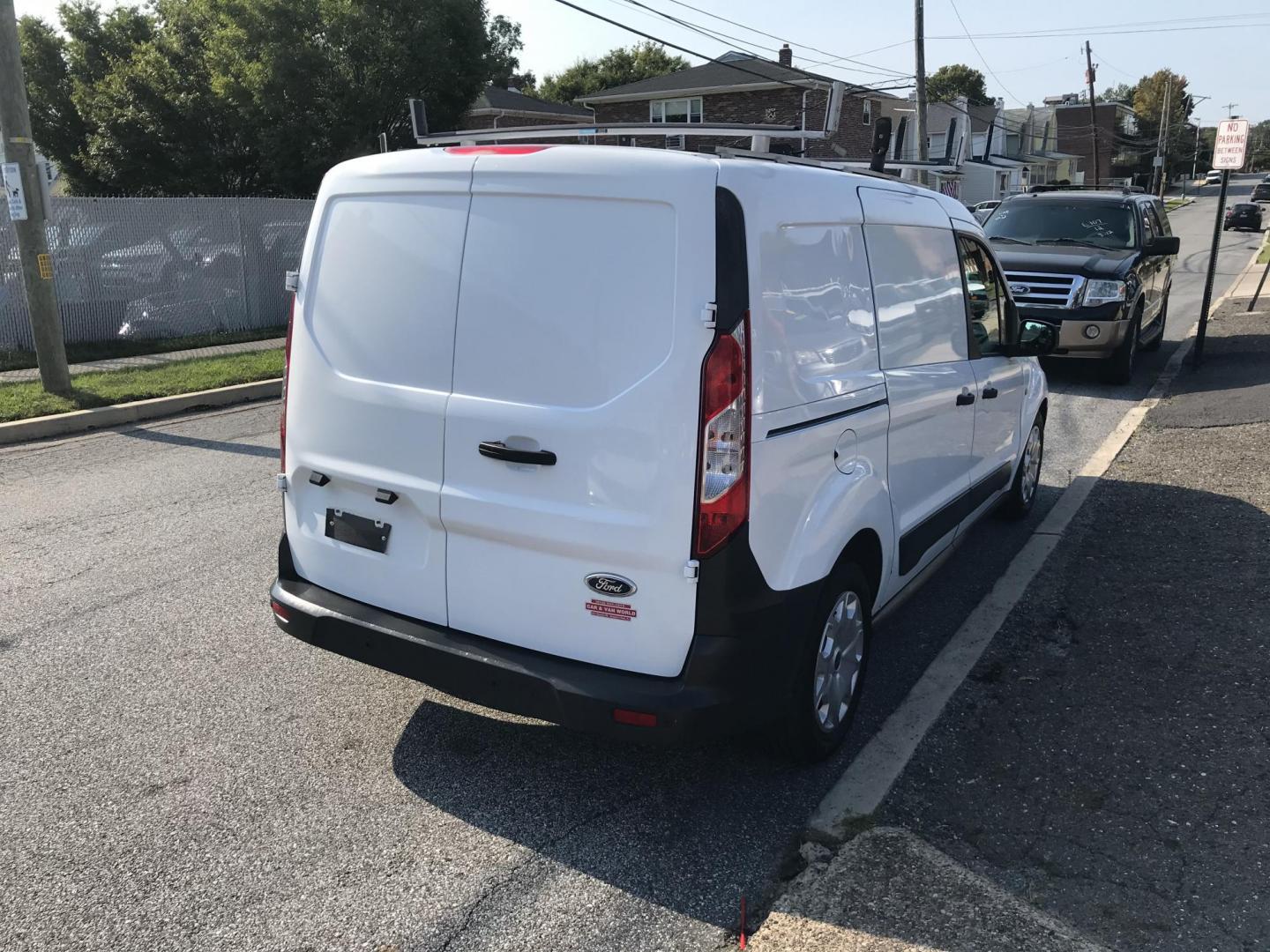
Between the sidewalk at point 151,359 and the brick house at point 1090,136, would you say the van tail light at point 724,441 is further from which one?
the brick house at point 1090,136

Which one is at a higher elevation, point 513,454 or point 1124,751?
point 513,454

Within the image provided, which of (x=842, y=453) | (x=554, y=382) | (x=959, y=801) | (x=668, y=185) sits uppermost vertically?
(x=668, y=185)

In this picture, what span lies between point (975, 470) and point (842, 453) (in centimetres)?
207

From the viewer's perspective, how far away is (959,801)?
11.6ft

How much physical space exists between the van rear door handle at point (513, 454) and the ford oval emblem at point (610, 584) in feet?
1.22

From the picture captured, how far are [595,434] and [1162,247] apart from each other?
11163 millimetres

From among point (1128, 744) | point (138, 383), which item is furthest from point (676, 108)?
point (1128, 744)

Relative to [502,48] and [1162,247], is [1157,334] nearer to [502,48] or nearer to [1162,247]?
[1162,247]

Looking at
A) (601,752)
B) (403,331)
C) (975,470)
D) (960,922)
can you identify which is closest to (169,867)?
(601,752)

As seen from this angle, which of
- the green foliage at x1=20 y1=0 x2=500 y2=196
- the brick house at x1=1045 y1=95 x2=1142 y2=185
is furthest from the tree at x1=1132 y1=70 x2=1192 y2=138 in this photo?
the green foliage at x1=20 y1=0 x2=500 y2=196

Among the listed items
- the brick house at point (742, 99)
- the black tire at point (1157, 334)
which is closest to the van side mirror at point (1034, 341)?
the black tire at point (1157, 334)

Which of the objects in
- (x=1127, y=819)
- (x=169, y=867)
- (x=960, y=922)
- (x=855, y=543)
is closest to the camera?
(x=960, y=922)

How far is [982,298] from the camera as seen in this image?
17.6ft

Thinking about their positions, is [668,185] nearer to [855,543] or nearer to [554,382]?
[554,382]
